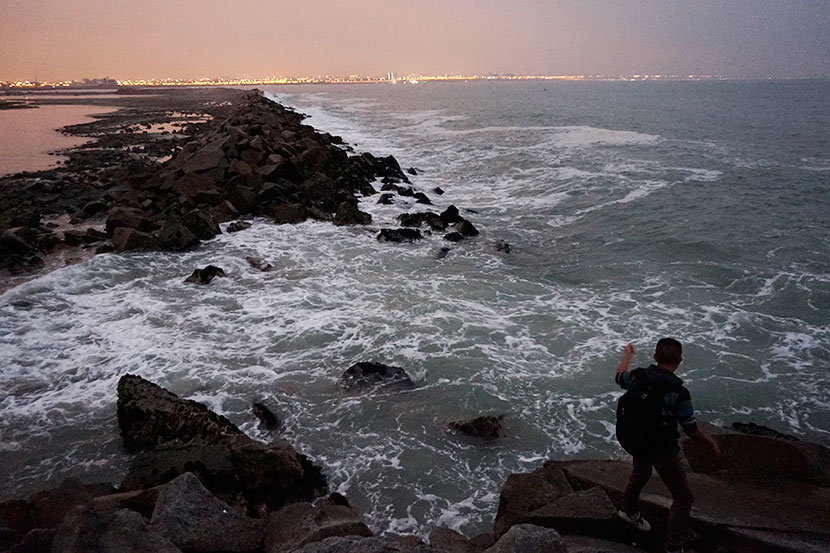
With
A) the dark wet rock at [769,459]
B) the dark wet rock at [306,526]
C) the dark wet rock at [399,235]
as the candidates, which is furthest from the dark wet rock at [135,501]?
the dark wet rock at [399,235]

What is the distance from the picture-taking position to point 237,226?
14.9 metres

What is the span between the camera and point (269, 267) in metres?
11.7

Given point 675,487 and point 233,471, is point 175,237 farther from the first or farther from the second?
point 675,487

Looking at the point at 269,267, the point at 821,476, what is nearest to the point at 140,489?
the point at 821,476

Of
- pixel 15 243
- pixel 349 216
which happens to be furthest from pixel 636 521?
pixel 15 243

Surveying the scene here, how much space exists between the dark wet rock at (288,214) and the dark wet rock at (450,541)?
41.4 ft

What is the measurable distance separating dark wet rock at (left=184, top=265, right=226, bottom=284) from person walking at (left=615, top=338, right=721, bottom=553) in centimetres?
936

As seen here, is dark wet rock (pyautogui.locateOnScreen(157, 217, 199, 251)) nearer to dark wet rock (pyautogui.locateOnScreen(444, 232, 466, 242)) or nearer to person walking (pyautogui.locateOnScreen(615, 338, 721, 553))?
dark wet rock (pyautogui.locateOnScreen(444, 232, 466, 242))

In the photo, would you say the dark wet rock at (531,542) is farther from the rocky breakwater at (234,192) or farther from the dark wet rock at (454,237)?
the rocky breakwater at (234,192)

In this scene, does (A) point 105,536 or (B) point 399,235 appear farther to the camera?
(B) point 399,235

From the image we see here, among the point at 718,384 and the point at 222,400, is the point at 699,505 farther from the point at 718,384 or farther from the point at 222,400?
A: the point at 222,400

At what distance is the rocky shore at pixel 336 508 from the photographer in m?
3.39

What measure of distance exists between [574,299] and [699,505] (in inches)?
260

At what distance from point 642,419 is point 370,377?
4.36 meters
